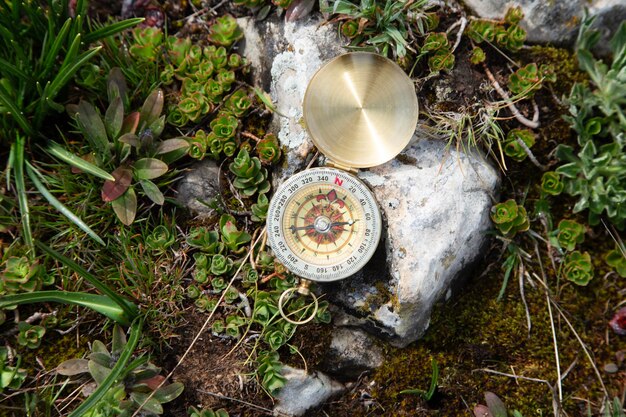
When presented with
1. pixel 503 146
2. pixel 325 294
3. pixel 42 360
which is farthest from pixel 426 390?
pixel 42 360

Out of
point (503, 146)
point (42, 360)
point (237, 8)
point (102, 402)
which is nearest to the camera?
point (102, 402)

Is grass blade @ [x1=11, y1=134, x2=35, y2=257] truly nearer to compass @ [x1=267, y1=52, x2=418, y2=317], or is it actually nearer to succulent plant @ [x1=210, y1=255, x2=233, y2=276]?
succulent plant @ [x1=210, y1=255, x2=233, y2=276]

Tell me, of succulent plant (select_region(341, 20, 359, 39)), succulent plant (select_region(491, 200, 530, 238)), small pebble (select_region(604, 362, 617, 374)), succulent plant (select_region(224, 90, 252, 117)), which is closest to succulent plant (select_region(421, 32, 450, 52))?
succulent plant (select_region(341, 20, 359, 39))

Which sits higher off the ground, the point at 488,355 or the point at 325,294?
the point at 325,294

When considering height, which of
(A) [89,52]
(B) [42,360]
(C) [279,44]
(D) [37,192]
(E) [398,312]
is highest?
(A) [89,52]

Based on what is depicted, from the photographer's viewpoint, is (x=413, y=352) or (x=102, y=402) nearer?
(x=102, y=402)

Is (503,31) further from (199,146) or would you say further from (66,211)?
(66,211)

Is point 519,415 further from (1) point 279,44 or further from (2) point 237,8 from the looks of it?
(2) point 237,8

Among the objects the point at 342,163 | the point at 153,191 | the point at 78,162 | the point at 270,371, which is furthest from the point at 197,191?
the point at 270,371

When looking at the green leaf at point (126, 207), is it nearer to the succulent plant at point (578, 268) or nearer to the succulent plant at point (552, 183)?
the succulent plant at point (552, 183)
